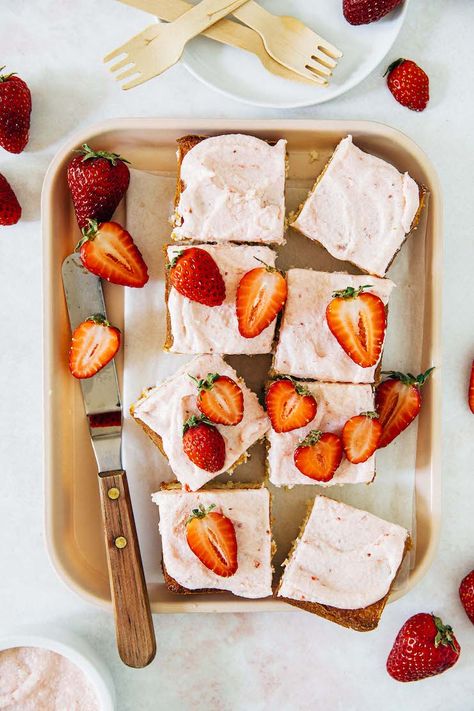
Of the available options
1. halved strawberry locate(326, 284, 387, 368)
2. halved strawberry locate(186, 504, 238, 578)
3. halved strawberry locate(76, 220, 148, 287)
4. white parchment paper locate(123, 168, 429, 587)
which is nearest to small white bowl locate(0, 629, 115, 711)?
white parchment paper locate(123, 168, 429, 587)

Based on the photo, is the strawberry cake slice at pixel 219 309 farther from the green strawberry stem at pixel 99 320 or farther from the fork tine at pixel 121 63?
the fork tine at pixel 121 63

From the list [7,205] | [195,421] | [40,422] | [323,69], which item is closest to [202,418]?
[195,421]

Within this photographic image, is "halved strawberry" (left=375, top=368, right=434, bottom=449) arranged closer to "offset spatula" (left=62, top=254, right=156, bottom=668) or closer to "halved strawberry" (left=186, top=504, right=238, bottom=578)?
"halved strawberry" (left=186, top=504, right=238, bottom=578)

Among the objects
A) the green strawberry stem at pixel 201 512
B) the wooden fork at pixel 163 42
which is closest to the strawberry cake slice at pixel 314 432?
the green strawberry stem at pixel 201 512

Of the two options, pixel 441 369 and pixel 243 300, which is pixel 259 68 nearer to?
pixel 243 300

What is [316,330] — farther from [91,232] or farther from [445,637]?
[445,637]

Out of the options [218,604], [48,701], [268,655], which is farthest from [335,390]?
[48,701]

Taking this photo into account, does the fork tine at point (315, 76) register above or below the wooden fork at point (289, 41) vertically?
below
